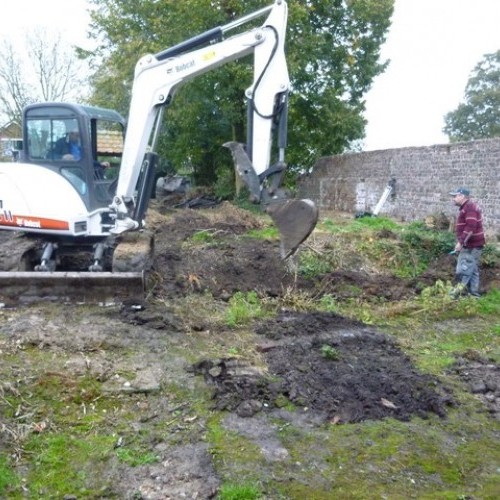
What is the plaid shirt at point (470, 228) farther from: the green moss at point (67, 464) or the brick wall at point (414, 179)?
the green moss at point (67, 464)

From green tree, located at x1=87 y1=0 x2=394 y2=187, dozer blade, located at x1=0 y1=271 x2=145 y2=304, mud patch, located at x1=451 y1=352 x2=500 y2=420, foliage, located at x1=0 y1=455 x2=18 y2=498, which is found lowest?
foliage, located at x1=0 y1=455 x2=18 y2=498

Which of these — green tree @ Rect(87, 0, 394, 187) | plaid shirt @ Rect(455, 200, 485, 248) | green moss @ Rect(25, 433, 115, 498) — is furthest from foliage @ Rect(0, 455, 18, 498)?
green tree @ Rect(87, 0, 394, 187)

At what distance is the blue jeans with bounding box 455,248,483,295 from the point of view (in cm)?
977

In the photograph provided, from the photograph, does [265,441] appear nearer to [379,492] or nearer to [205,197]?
[379,492]

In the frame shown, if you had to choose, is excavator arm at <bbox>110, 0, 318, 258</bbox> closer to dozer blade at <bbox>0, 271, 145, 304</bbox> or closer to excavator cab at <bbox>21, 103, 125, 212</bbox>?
excavator cab at <bbox>21, 103, 125, 212</bbox>

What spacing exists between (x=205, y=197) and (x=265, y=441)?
1969 centimetres

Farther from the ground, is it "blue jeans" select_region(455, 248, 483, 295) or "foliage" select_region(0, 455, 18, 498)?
"blue jeans" select_region(455, 248, 483, 295)

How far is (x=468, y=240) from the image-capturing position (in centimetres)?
971

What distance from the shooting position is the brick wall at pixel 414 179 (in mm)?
14578

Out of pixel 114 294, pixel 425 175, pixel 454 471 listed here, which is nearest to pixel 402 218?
pixel 425 175

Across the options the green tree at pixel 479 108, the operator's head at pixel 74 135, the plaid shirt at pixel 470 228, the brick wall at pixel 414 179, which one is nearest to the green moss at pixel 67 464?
the operator's head at pixel 74 135

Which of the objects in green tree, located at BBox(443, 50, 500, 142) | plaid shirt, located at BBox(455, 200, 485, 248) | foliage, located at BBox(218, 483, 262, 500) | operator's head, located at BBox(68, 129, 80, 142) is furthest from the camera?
green tree, located at BBox(443, 50, 500, 142)

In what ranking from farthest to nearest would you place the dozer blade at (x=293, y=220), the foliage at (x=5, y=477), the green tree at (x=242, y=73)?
1. the green tree at (x=242, y=73)
2. the dozer blade at (x=293, y=220)
3. the foliage at (x=5, y=477)

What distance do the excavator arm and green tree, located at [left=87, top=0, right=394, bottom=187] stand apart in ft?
41.9
